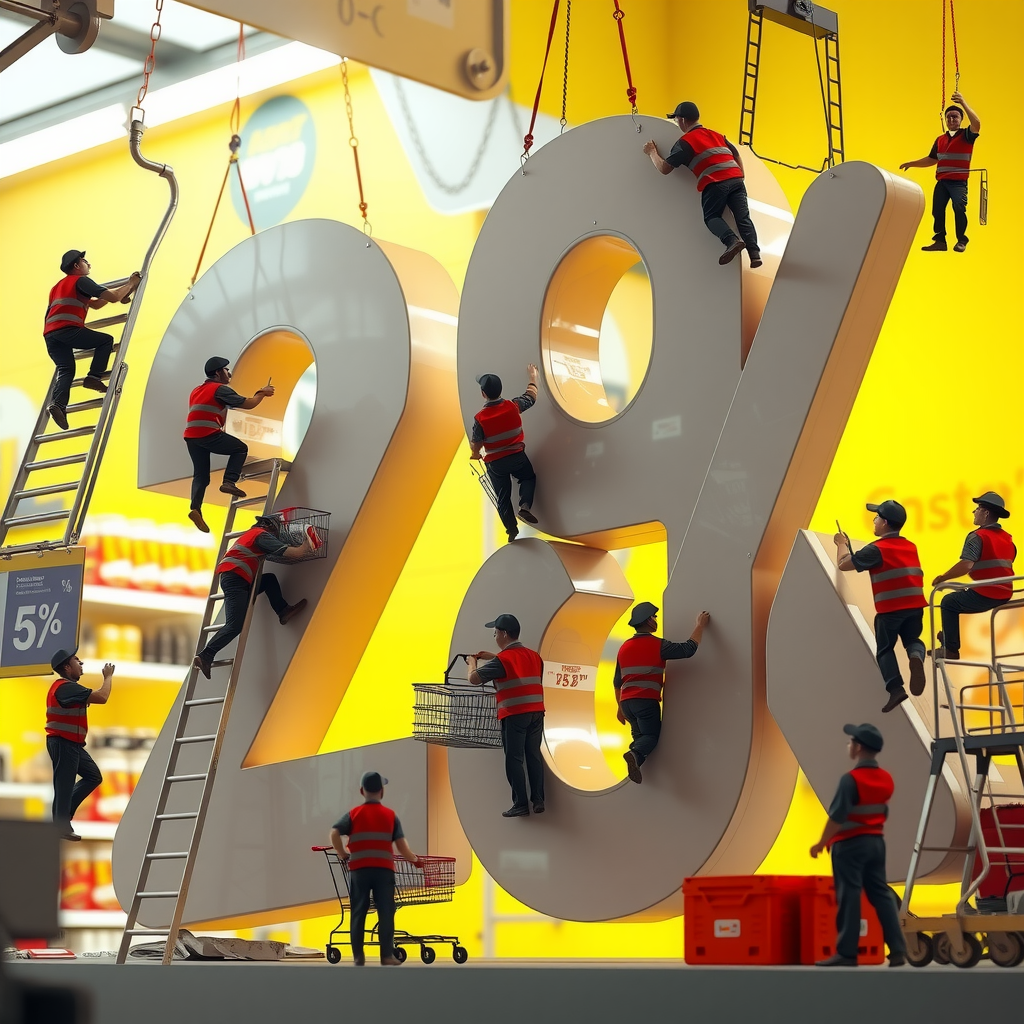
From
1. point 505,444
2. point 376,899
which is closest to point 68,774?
point 376,899

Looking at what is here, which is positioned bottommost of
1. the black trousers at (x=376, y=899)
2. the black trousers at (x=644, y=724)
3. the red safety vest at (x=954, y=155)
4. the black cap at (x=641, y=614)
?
the black trousers at (x=376, y=899)

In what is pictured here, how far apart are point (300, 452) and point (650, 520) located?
2274 millimetres

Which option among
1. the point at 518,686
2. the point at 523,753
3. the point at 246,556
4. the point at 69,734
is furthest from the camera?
the point at 69,734

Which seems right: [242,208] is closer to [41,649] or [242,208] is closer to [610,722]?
[610,722]

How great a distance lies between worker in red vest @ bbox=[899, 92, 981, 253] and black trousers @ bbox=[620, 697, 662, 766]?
2.66m

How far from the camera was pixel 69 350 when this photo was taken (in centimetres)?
865

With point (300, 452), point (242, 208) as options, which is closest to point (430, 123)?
point (242, 208)

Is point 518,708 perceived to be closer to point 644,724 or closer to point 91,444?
point 644,724

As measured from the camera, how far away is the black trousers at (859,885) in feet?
16.7

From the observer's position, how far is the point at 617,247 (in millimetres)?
7383

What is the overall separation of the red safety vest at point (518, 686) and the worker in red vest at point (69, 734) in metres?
2.61

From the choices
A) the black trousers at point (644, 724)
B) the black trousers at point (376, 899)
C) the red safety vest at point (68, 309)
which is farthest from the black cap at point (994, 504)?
the red safety vest at point (68, 309)

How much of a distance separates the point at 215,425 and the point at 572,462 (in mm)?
2077

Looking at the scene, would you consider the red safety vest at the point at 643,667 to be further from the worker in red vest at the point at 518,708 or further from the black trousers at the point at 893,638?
the black trousers at the point at 893,638
